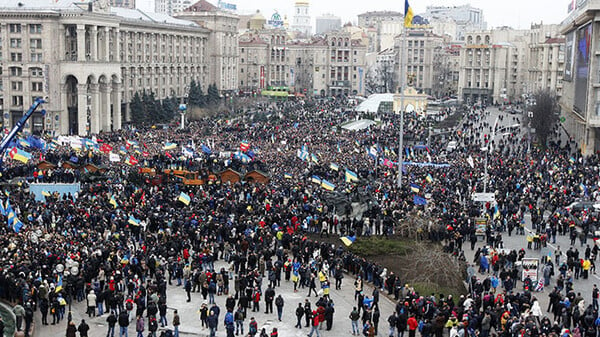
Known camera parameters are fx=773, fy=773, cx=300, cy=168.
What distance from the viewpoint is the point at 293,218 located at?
102 feet

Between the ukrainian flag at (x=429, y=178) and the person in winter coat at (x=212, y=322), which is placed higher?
the ukrainian flag at (x=429, y=178)

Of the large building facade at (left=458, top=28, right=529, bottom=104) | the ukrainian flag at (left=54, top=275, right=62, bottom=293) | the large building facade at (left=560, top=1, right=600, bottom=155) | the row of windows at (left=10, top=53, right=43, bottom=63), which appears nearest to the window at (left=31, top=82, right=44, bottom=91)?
the row of windows at (left=10, top=53, right=43, bottom=63)

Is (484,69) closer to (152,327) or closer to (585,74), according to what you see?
(585,74)

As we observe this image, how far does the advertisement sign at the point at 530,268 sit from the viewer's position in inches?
989

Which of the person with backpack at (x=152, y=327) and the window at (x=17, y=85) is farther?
the window at (x=17, y=85)

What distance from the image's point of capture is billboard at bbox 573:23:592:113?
55.0 meters

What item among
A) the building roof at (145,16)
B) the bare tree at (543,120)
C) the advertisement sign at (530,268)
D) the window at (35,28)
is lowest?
the advertisement sign at (530,268)

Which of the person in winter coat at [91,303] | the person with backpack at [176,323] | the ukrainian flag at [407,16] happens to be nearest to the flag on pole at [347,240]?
the person with backpack at [176,323]

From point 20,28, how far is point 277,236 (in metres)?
49.8

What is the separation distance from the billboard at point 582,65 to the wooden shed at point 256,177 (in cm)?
2650

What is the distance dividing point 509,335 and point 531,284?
18.4ft

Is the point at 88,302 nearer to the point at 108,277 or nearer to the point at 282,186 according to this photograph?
the point at 108,277

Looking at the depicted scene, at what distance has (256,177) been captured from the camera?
136ft

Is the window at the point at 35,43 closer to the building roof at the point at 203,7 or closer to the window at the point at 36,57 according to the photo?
the window at the point at 36,57
